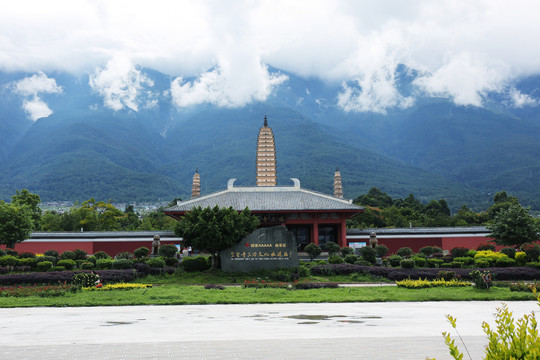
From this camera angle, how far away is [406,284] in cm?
1493

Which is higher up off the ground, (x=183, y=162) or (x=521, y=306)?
(x=183, y=162)

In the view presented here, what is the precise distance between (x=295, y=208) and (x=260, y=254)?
13330 millimetres

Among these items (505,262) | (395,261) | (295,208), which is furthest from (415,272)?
(295,208)

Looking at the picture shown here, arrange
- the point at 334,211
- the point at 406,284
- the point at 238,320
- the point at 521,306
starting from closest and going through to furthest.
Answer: the point at 238,320
the point at 521,306
the point at 406,284
the point at 334,211

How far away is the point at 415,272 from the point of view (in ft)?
57.1

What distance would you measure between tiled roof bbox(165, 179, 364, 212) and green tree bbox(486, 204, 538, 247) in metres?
9.46

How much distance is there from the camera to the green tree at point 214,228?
1847 centimetres

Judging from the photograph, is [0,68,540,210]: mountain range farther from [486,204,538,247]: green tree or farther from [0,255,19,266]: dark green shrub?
[0,255,19,266]: dark green shrub

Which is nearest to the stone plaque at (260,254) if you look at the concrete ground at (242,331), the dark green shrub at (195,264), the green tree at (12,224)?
Result: the dark green shrub at (195,264)

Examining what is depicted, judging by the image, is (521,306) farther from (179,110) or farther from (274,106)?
(179,110)

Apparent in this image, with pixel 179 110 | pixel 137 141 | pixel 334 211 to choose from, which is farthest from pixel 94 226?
pixel 179 110

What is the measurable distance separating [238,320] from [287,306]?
252 centimetres

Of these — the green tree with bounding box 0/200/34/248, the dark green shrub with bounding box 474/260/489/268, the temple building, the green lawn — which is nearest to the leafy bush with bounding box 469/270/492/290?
the green lawn

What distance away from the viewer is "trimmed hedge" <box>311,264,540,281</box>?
17281 millimetres
